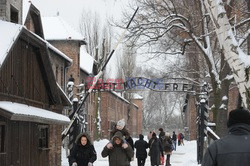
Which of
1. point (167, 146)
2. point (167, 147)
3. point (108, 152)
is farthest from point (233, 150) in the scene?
point (167, 146)

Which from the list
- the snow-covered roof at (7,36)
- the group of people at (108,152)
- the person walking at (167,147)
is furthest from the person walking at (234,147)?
the person walking at (167,147)

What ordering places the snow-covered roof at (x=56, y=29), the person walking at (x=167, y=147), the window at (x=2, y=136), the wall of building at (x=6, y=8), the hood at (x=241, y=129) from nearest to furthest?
the hood at (x=241, y=129) → the window at (x=2, y=136) → the wall of building at (x=6, y=8) → the person walking at (x=167, y=147) → the snow-covered roof at (x=56, y=29)

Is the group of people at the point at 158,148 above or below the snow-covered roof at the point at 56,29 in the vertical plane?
below

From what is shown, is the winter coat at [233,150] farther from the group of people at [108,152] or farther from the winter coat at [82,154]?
the winter coat at [82,154]

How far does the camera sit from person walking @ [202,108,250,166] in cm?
464

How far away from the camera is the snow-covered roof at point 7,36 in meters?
12.4

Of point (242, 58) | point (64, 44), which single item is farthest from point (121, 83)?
point (242, 58)

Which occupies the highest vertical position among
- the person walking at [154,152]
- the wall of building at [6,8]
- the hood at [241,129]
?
the wall of building at [6,8]

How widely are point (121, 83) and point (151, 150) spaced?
8.80m

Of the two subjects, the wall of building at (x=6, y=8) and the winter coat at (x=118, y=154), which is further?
the wall of building at (x=6, y=8)

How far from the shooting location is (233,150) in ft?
15.3

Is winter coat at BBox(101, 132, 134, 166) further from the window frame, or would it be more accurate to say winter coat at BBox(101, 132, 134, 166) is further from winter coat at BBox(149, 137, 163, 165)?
winter coat at BBox(149, 137, 163, 165)

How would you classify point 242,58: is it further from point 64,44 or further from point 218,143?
point 64,44

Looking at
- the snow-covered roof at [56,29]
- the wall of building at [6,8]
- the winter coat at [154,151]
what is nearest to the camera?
the wall of building at [6,8]
